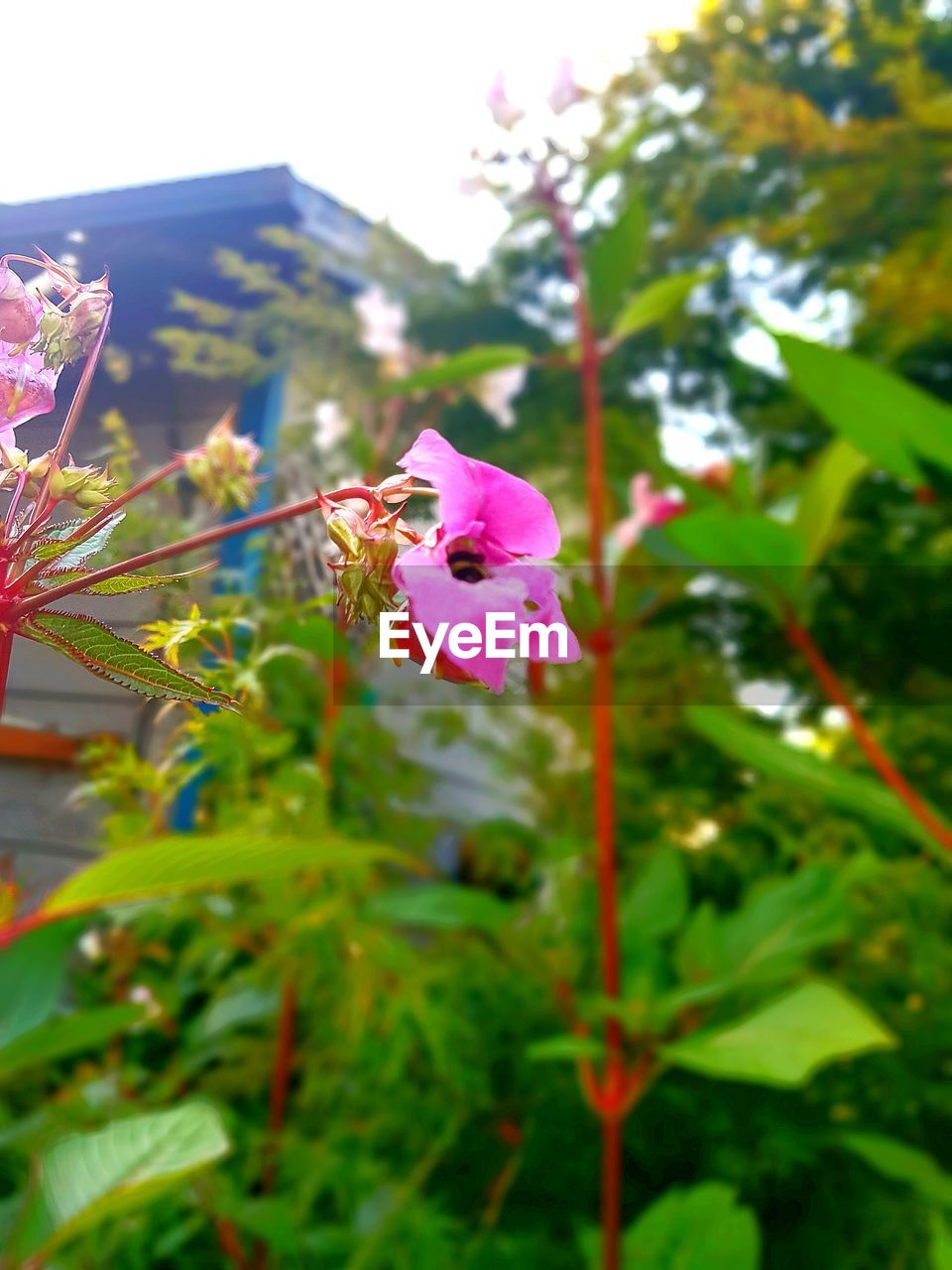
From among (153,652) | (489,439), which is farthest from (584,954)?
(153,652)

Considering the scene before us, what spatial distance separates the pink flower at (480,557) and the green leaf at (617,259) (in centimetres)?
68

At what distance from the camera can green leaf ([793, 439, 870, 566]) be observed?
2.29 ft

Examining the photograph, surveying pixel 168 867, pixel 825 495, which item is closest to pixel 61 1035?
pixel 168 867

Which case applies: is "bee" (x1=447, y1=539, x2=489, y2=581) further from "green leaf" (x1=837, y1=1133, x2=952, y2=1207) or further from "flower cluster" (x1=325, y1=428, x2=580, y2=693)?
"green leaf" (x1=837, y1=1133, x2=952, y2=1207)

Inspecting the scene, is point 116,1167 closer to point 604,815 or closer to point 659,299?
point 604,815

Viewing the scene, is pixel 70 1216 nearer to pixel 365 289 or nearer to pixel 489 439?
pixel 489 439

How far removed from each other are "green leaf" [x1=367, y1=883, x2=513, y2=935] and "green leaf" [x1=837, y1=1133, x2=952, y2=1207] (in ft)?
0.86

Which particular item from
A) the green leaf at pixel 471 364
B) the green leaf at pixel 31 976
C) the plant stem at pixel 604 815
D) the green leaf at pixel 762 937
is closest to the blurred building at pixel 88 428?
the green leaf at pixel 31 976

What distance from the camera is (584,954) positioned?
35.3 inches

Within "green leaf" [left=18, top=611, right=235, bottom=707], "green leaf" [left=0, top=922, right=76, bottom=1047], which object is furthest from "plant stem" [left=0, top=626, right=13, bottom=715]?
"green leaf" [left=0, top=922, right=76, bottom=1047]

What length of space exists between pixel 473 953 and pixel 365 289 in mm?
887

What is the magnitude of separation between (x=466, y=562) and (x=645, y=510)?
2.42 ft

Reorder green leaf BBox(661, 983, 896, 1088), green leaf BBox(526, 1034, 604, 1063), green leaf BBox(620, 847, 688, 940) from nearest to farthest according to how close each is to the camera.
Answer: green leaf BBox(661, 983, 896, 1088)
green leaf BBox(526, 1034, 604, 1063)
green leaf BBox(620, 847, 688, 940)

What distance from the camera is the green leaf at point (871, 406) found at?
529mm
